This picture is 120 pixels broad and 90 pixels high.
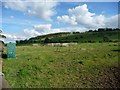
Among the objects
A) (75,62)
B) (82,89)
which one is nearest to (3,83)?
(82,89)

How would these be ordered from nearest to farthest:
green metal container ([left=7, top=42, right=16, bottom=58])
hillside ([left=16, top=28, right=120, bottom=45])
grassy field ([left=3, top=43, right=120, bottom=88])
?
grassy field ([left=3, top=43, right=120, bottom=88]) → green metal container ([left=7, top=42, right=16, bottom=58]) → hillside ([left=16, top=28, right=120, bottom=45])

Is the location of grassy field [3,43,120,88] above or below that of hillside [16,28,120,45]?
below

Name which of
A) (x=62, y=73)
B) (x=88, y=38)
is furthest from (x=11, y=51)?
(x=88, y=38)

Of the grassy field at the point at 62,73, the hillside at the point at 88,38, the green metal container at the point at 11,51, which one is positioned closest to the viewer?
the grassy field at the point at 62,73

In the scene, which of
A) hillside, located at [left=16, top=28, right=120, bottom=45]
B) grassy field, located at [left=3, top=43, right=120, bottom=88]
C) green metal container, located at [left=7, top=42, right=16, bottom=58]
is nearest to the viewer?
grassy field, located at [left=3, top=43, right=120, bottom=88]

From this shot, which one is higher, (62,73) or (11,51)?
(11,51)

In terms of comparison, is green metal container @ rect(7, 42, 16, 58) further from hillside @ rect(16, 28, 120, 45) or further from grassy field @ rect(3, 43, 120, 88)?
hillside @ rect(16, 28, 120, 45)

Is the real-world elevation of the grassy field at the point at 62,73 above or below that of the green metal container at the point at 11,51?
below

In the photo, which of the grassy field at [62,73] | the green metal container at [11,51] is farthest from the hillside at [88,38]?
the grassy field at [62,73]

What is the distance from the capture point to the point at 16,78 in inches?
893

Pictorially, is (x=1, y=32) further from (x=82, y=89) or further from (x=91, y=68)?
(x=82, y=89)

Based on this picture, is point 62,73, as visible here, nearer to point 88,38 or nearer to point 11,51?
point 11,51

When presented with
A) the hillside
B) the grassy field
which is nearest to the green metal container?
the grassy field

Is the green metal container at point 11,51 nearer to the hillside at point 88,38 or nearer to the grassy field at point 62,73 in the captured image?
the grassy field at point 62,73
